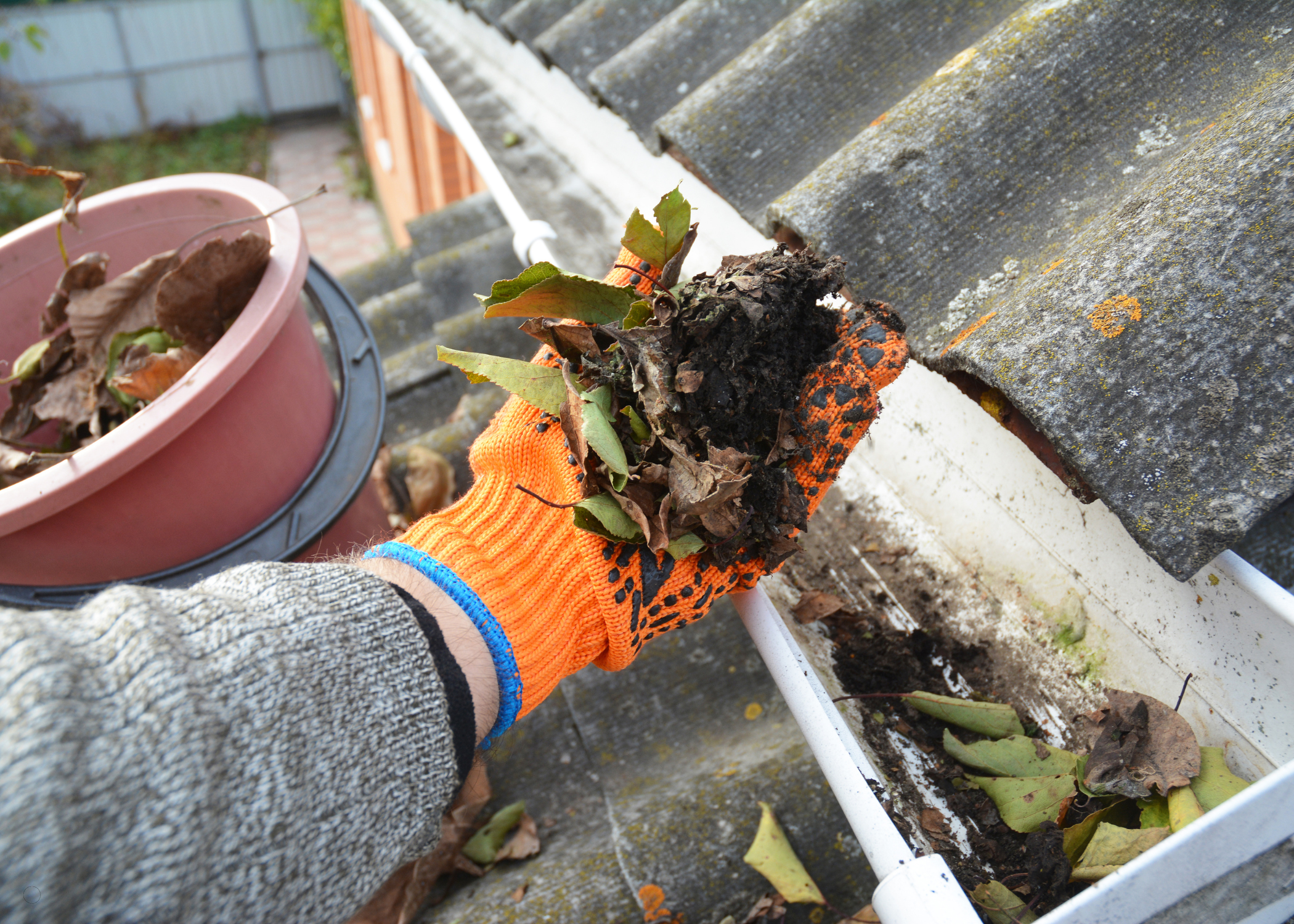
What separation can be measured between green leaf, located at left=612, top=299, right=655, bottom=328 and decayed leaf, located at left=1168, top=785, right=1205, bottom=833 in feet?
2.62

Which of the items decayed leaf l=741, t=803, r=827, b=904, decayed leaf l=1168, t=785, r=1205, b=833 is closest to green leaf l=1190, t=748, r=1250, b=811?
decayed leaf l=1168, t=785, r=1205, b=833

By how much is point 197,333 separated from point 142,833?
1.10 m

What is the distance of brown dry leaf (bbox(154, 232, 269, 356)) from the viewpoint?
1.35m

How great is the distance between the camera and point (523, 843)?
1.24 m

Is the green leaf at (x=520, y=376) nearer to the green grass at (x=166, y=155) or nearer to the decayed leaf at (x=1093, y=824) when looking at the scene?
the decayed leaf at (x=1093, y=824)

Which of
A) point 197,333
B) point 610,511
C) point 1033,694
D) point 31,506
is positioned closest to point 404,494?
point 197,333

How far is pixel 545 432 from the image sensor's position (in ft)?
3.60

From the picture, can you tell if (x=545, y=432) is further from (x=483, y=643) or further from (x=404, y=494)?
(x=404, y=494)

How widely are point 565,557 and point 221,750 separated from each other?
1.57 feet

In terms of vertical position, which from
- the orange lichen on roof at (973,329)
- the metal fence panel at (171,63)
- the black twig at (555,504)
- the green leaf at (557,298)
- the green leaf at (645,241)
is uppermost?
the metal fence panel at (171,63)

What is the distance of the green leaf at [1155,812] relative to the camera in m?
0.82

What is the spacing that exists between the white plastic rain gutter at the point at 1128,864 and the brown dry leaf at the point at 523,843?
543 mm

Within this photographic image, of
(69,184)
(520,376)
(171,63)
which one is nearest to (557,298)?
(520,376)

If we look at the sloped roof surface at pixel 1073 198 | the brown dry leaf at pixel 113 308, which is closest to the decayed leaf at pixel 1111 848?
the sloped roof surface at pixel 1073 198
